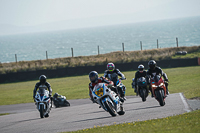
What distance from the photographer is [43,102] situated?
45.1 feet

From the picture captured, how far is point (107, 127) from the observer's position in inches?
384

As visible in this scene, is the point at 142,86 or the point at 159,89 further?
the point at 142,86

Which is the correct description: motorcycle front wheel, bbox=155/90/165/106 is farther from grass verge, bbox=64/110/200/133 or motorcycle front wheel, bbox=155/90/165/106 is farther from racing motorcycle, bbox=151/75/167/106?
grass verge, bbox=64/110/200/133

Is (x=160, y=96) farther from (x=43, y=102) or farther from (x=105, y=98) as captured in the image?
(x=43, y=102)

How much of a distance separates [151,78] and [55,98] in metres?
7.48

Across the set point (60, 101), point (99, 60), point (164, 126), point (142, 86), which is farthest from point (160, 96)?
point (99, 60)

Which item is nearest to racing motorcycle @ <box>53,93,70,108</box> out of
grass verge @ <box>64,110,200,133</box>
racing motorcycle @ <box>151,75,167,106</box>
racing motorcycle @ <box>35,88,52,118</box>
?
racing motorcycle @ <box>35,88,52,118</box>

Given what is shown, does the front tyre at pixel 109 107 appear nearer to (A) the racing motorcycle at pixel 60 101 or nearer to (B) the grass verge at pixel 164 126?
(B) the grass verge at pixel 164 126

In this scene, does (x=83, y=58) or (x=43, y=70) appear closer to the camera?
(x=43, y=70)

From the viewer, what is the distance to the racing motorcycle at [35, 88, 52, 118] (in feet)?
45.2

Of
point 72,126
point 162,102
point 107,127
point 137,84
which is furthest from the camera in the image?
point 137,84

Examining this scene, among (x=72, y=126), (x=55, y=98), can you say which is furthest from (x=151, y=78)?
(x=55, y=98)

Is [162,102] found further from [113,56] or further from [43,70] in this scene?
[113,56]

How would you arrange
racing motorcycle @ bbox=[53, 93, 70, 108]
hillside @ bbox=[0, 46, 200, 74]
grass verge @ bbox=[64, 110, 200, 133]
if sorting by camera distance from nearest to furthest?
grass verge @ bbox=[64, 110, 200, 133] < racing motorcycle @ bbox=[53, 93, 70, 108] < hillside @ bbox=[0, 46, 200, 74]
